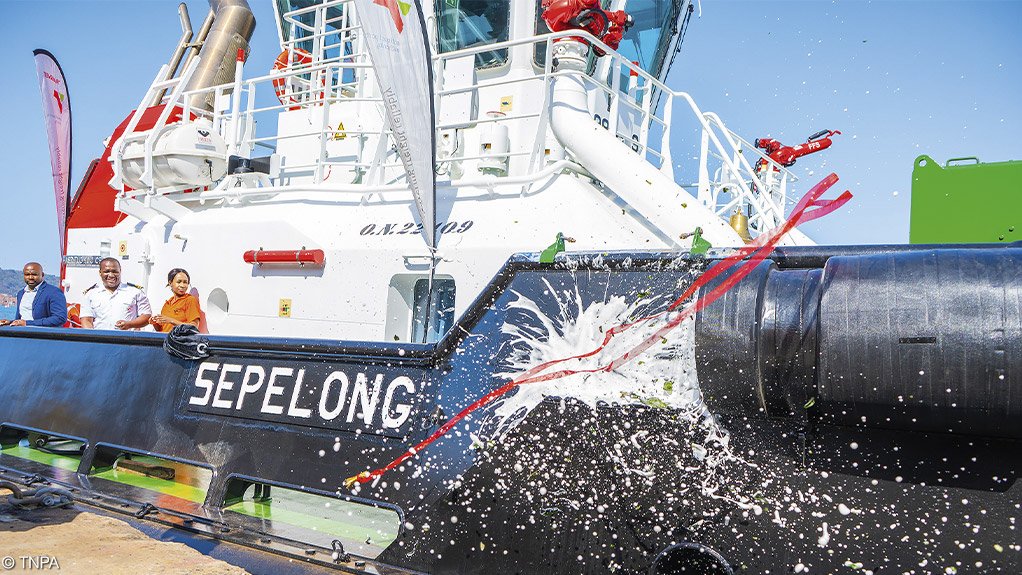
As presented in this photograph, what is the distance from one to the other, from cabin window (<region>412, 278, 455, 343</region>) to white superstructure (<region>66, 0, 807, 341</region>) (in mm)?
16

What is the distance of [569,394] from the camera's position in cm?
242

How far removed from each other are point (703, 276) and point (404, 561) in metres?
1.44

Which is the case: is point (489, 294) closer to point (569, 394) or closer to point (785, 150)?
point (569, 394)

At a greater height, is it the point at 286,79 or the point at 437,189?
the point at 286,79

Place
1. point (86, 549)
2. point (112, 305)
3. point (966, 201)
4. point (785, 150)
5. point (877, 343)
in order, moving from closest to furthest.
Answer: point (877, 343)
point (86, 549)
point (966, 201)
point (112, 305)
point (785, 150)

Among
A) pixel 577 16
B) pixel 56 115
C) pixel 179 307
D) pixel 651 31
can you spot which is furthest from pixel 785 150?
pixel 56 115

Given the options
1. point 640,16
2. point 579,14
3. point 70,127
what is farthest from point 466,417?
point 70,127

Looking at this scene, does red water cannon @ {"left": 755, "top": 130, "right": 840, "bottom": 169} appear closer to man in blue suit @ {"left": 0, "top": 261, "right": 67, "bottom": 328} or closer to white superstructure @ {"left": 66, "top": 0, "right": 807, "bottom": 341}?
white superstructure @ {"left": 66, "top": 0, "right": 807, "bottom": 341}

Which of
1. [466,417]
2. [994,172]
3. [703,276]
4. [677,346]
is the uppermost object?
[994,172]

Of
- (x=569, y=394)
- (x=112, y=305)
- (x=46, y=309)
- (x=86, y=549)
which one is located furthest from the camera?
(x=46, y=309)

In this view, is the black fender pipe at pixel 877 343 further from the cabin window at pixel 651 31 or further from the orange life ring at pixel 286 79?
the orange life ring at pixel 286 79

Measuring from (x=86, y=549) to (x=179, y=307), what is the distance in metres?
2.93

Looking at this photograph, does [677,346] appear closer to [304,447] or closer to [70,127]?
[304,447]

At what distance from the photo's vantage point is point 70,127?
10117mm
